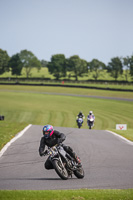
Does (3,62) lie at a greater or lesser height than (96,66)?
greater

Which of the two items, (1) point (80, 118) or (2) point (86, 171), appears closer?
(2) point (86, 171)

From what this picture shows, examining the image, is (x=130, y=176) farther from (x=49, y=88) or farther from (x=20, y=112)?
(x=49, y=88)

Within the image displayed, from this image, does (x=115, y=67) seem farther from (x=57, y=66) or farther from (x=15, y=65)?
(x=15, y=65)

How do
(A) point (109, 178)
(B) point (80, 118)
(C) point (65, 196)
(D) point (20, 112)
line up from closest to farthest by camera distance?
(C) point (65, 196) → (A) point (109, 178) → (B) point (80, 118) → (D) point (20, 112)

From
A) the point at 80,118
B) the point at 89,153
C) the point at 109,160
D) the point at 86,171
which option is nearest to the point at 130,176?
the point at 86,171

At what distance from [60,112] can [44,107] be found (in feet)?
20.8

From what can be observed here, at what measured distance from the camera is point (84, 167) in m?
11.5

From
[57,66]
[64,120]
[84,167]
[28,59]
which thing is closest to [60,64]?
[57,66]

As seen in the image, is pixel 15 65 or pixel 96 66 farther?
pixel 96 66

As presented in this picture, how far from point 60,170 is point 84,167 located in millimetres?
2184

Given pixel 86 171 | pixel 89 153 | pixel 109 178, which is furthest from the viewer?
pixel 89 153

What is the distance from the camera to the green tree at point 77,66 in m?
167

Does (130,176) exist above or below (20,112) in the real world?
above

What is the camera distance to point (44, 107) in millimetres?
53031
